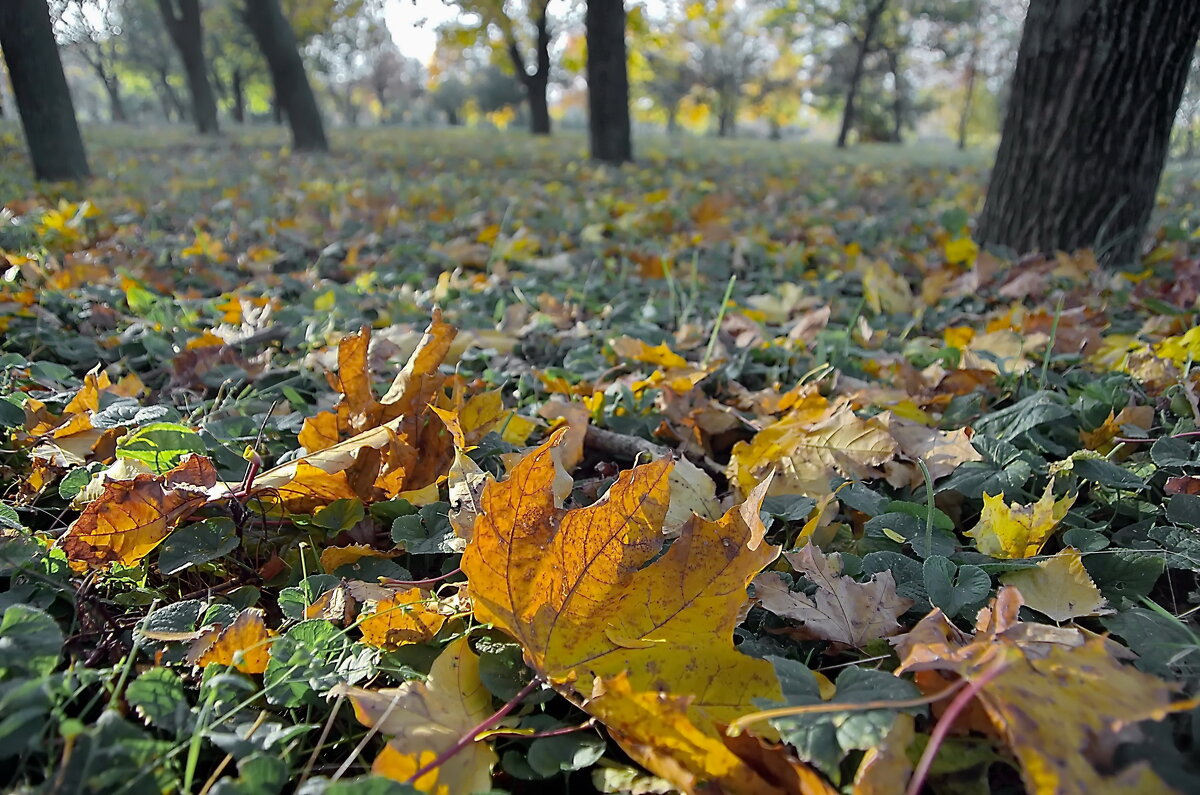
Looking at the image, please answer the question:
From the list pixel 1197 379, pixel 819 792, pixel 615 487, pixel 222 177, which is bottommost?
pixel 819 792

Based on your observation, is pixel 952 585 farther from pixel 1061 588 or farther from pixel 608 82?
pixel 608 82

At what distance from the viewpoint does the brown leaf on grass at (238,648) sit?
30.8 inches

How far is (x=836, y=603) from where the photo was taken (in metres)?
0.88

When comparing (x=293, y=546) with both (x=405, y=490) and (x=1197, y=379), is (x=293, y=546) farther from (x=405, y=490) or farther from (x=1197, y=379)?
(x=1197, y=379)

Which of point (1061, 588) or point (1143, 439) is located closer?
point (1061, 588)

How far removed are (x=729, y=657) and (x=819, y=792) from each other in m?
0.16

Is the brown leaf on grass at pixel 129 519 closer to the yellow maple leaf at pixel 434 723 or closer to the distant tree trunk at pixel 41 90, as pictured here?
the yellow maple leaf at pixel 434 723

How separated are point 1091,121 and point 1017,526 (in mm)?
2429

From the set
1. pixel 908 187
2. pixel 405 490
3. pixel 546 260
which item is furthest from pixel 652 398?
pixel 908 187

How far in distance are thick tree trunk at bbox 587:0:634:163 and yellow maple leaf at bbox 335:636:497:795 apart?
735 centimetres

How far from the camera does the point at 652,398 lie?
1.53 meters

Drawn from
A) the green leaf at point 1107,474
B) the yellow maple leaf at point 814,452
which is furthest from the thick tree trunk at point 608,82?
the green leaf at point 1107,474

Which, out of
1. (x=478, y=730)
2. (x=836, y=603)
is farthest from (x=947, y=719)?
(x=478, y=730)

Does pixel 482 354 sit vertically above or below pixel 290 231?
below
